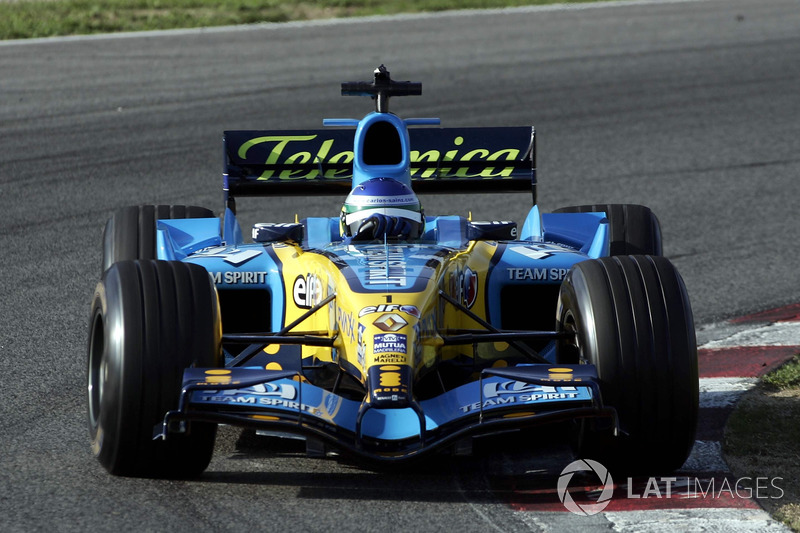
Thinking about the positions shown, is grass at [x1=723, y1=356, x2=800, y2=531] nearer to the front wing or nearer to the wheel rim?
the front wing

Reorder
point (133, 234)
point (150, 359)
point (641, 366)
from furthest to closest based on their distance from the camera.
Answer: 1. point (133, 234)
2. point (641, 366)
3. point (150, 359)

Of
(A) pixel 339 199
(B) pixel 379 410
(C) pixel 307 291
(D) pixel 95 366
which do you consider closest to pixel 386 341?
(B) pixel 379 410

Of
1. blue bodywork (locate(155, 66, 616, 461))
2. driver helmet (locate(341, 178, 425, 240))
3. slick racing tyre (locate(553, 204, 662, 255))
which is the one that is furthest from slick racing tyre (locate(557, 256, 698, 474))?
slick racing tyre (locate(553, 204, 662, 255))

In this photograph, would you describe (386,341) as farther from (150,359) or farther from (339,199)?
(339,199)

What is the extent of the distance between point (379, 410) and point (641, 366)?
111 centimetres

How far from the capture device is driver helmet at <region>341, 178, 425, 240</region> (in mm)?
7090

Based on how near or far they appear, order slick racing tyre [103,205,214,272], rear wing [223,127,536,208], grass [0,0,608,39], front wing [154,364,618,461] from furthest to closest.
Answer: grass [0,0,608,39], rear wing [223,127,536,208], slick racing tyre [103,205,214,272], front wing [154,364,618,461]

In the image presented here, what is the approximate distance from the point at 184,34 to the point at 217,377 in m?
15.6

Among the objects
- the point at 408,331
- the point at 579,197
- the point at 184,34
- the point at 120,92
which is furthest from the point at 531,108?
the point at 408,331

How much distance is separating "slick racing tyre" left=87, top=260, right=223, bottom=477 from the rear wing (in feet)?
9.05

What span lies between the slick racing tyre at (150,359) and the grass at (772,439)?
7.78ft

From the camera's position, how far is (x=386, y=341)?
18.4ft

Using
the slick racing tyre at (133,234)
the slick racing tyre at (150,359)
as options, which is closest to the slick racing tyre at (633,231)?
the slick racing tyre at (133,234)

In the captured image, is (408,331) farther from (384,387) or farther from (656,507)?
(656,507)
